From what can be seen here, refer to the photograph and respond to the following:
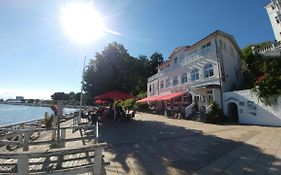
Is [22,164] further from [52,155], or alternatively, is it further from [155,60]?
[155,60]

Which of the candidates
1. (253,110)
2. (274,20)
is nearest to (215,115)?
(253,110)

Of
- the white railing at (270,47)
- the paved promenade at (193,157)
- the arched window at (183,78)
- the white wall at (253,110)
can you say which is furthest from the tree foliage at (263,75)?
the arched window at (183,78)

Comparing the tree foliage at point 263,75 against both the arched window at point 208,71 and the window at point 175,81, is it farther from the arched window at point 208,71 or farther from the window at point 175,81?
the window at point 175,81

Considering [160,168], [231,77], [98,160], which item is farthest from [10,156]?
[231,77]

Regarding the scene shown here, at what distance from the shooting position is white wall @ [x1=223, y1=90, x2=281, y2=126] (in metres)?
14.3

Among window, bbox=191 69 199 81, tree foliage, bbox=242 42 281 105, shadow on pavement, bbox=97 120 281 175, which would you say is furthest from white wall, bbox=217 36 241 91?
shadow on pavement, bbox=97 120 281 175

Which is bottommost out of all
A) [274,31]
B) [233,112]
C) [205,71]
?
[233,112]

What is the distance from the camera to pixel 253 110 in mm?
15875

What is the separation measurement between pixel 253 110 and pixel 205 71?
25.4 ft

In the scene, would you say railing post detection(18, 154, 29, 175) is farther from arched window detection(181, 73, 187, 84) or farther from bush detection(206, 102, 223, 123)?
arched window detection(181, 73, 187, 84)

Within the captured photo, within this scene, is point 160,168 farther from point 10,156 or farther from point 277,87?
point 277,87

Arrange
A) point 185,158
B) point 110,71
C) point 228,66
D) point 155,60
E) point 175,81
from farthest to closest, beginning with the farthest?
point 155,60 < point 175,81 < point 110,71 < point 228,66 < point 185,158

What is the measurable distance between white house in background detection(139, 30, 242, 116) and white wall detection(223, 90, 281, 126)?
219 cm

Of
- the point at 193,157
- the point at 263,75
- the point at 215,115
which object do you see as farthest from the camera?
the point at 263,75
